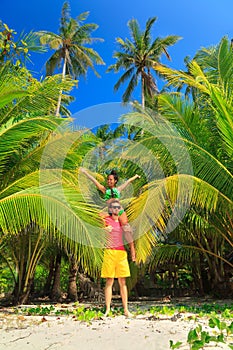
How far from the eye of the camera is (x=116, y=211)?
5152 millimetres

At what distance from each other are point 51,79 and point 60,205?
253 cm

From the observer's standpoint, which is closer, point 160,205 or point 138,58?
point 160,205

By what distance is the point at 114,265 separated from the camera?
498 centimetres

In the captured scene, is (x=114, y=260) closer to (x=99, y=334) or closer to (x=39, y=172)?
(x=99, y=334)

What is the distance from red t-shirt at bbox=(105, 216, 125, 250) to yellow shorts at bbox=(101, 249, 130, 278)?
0.22 feet

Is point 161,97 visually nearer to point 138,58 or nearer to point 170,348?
point 170,348

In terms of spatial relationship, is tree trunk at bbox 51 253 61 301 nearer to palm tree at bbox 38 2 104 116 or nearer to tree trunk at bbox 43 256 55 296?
tree trunk at bbox 43 256 55 296

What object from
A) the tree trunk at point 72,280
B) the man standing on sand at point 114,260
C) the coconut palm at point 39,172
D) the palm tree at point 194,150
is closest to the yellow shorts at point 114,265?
the man standing on sand at point 114,260

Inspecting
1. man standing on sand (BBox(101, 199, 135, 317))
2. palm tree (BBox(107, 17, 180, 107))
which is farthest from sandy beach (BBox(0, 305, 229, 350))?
palm tree (BBox(107, 17, 180, 107))

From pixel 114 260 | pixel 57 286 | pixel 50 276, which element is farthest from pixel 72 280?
pixel 114 260

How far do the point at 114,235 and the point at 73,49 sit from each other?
2469 cm

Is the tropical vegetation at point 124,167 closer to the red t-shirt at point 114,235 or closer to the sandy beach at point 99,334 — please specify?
the red t-shirt at point 114,235

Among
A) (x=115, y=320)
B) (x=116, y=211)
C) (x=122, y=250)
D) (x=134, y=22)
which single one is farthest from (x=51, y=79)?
(x=134, y=22)

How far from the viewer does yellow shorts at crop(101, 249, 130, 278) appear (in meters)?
4.95
